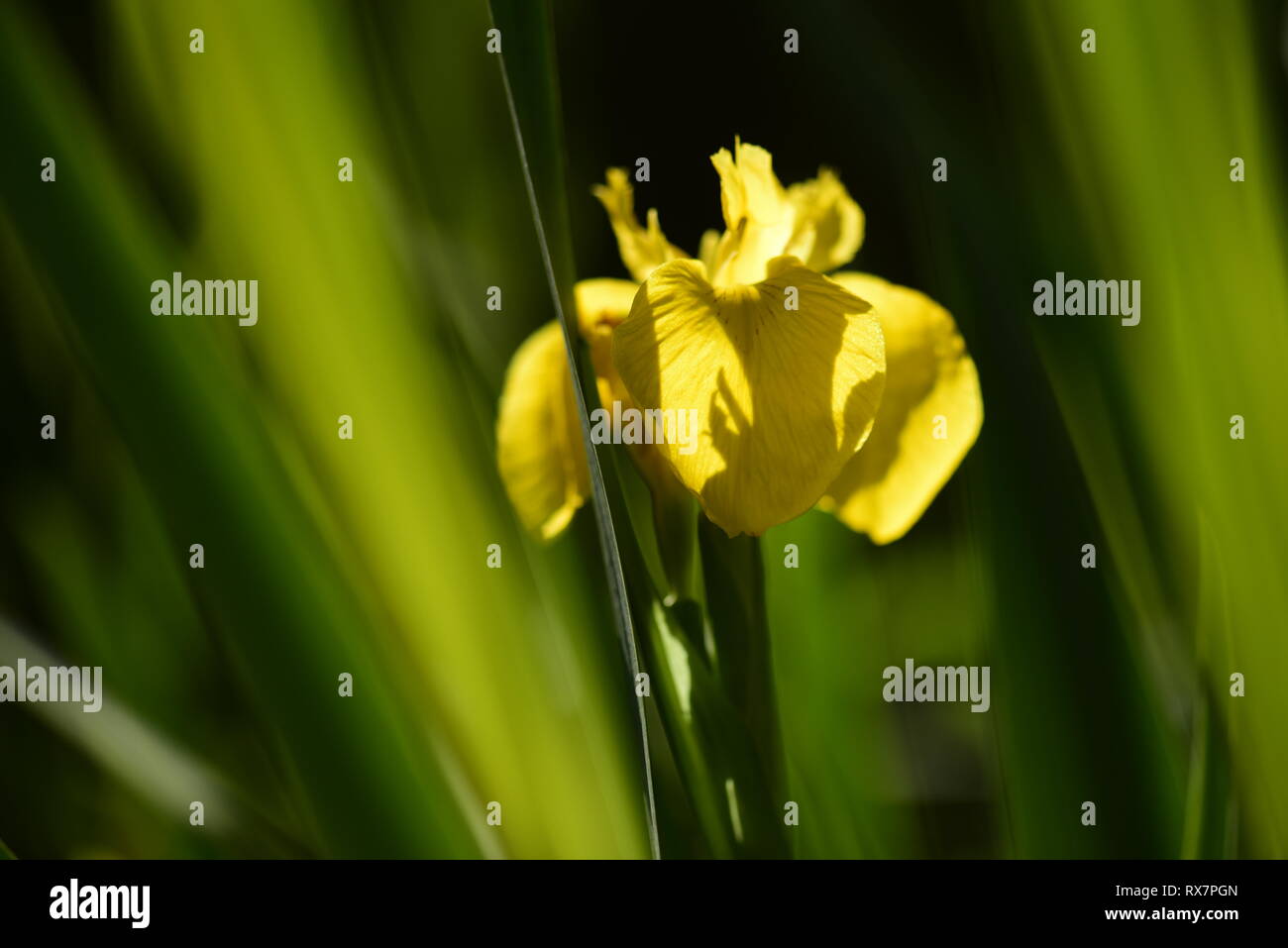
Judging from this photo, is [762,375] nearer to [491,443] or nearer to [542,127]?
[542,127]

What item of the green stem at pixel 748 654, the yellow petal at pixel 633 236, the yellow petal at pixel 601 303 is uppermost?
the yellow petal at pixel 633 236

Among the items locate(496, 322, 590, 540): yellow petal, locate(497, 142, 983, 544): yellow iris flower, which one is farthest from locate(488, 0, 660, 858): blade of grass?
locate(496, 322, 590, 540): yellow petal

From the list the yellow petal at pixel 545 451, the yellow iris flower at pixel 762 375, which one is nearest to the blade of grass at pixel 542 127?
the yellow iris flower at pixel 762 375

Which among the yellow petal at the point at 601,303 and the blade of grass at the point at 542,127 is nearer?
the blade of grass at the point at 542,127

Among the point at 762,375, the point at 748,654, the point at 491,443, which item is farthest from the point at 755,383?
the point at 491,443

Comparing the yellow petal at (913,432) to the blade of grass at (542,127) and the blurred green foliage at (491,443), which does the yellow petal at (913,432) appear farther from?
the blade of grass at (542,127)

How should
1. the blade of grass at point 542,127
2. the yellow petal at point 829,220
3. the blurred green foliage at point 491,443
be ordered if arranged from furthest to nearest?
the yellow petal at point 829,220 → the blurred green foliage at point 491,443 → the blade of grass at point 542,127

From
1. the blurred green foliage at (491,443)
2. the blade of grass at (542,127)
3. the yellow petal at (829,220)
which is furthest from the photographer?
the yellow petal at (829,220)
